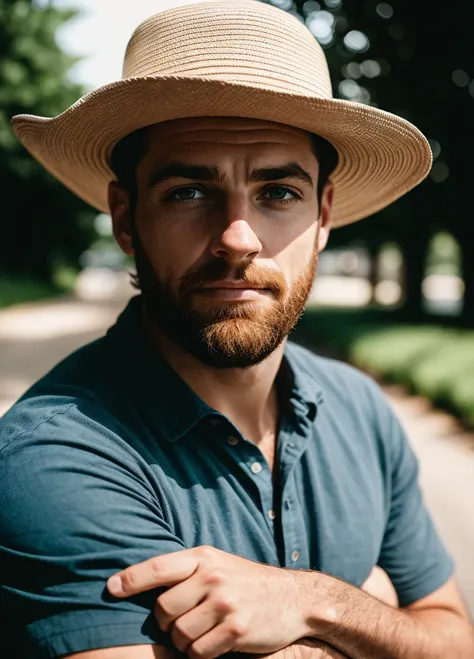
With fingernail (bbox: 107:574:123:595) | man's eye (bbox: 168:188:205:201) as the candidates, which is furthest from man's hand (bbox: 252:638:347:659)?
man's eye (bbox: 168:188:205:201)

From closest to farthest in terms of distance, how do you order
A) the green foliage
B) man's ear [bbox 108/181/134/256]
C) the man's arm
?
the man's arm, man's ear [bbox 108/181/134/256], the green foliage

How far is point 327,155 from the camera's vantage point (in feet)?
6.82

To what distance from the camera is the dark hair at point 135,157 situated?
6.19ft

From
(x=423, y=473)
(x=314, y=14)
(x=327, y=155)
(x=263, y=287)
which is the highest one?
(x=314, y=14)

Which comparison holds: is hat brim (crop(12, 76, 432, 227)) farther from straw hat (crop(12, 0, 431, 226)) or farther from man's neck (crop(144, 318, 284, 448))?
man's neck (crop(144, 318, 284, 448))

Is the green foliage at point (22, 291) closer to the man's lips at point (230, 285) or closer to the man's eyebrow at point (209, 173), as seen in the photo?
the man's eyebrow at point (209, 173)

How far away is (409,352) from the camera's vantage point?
33.7 ft

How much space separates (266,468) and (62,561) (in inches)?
24.4

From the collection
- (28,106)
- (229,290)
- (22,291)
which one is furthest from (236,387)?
(22,291)

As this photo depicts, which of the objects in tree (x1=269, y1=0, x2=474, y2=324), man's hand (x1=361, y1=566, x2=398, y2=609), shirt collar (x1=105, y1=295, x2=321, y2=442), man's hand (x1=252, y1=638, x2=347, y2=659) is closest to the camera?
man's hand (x1=252, y1=638, x2=347, y2=659)

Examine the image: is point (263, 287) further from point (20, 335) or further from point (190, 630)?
point (20, 335)

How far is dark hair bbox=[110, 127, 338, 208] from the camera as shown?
1.89 m

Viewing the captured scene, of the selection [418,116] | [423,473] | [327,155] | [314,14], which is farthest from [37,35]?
[327,155]

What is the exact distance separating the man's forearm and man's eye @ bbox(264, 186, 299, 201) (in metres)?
1.01
